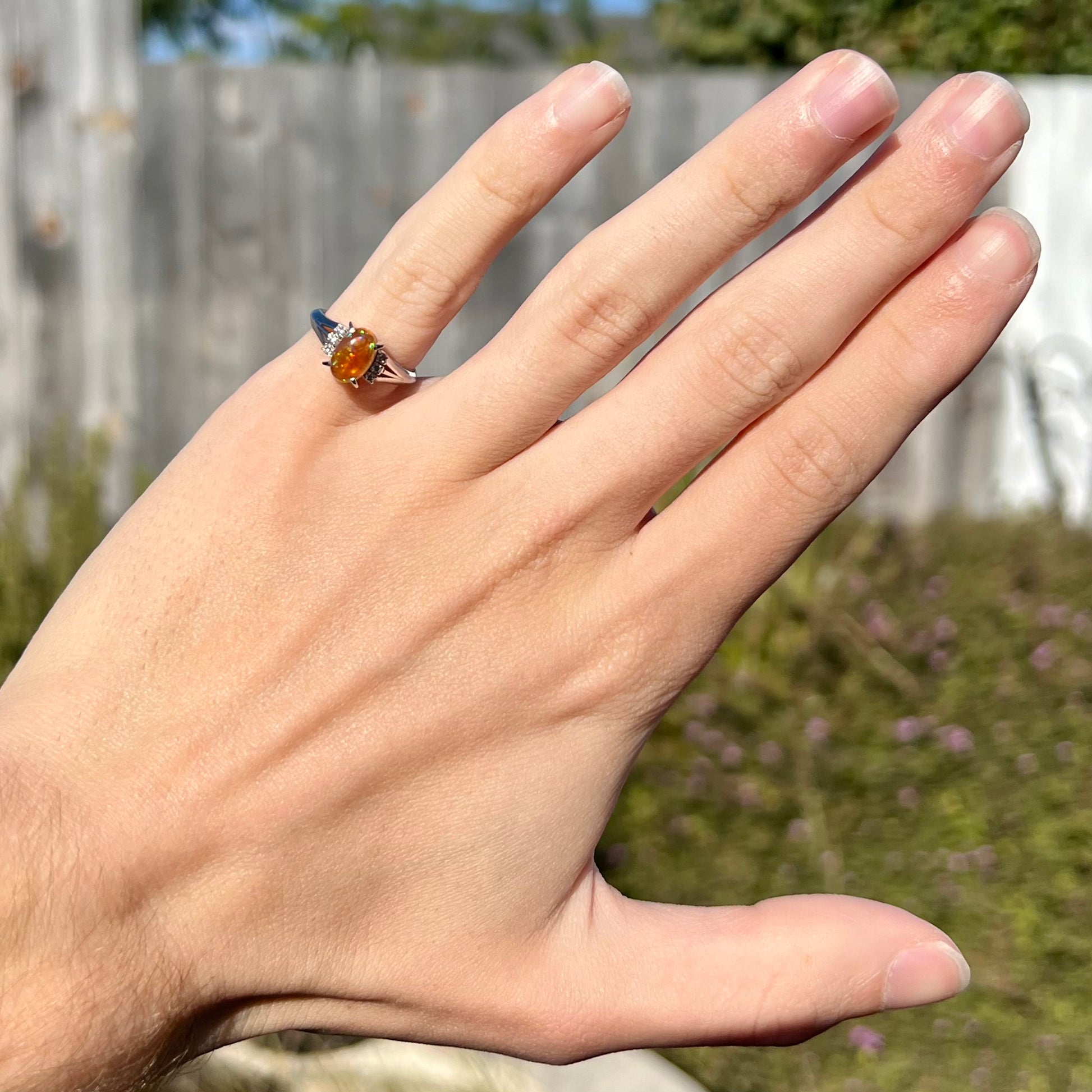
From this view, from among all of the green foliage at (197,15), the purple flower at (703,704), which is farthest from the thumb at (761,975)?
the green foliage at (197,15)

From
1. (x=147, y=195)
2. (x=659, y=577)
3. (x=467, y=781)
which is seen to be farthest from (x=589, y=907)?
(x=147, y=195)

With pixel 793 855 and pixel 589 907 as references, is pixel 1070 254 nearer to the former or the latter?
pixel 793 855

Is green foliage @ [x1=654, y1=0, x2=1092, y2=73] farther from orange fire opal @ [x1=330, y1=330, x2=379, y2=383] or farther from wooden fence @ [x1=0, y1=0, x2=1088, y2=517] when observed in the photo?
orange fire opal @ [x1=330, y1=330, x2=379, y2=383]

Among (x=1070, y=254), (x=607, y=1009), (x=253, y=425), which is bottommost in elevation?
(x=1070, y=254)

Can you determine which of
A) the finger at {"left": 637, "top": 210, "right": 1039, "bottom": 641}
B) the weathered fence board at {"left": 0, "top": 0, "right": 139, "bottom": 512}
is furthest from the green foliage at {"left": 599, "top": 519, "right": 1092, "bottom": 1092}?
the weathered fence board at {"left": 0, "top": 0, "right": 139, "bottom": 512}

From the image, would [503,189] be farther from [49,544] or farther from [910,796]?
[49,544]

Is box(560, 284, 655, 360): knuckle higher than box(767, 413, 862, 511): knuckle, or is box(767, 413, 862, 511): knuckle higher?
box(560, 284, 655, 360): knuckle

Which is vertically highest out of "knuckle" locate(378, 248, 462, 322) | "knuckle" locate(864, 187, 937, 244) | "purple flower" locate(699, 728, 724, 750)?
"knuckle" locate(864, 187, 937, 244)
